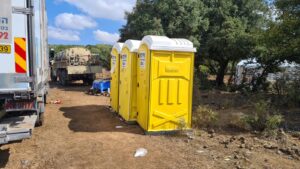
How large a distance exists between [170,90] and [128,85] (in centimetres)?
158

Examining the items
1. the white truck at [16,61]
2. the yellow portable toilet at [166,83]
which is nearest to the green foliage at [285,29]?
the yellow portable toilet at [166,83]

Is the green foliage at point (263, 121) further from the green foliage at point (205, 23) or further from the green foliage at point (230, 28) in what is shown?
the green foliage at point (230, 28)

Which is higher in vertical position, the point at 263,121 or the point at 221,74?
the point at 221,74

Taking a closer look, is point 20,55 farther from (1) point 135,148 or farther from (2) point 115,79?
(2) point 115,79

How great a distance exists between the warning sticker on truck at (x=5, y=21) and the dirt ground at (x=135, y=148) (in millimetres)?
2223

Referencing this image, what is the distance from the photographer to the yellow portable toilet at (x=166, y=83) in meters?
7.00

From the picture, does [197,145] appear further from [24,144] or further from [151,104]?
[24,144]

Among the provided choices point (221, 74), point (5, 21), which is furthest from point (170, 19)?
point (5, 21)

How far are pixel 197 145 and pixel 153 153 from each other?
1.05 metres

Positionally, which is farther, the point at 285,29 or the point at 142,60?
the point at 285,29

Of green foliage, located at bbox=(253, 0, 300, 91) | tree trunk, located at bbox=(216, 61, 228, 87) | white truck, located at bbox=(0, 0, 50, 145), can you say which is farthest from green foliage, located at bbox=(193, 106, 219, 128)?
tree trunk, located at bbox=(216, 61, 228, 87)

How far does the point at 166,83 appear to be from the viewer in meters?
7.15

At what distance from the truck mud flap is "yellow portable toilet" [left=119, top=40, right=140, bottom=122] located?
308 centimetres

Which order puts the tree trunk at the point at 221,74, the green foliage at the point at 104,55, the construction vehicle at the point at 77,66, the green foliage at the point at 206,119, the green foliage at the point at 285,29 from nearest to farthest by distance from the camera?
the green foliage at the point at 206,119
the green foliage at the point at 285,29
the construction vehicle at the point at 77,66
the tree trunk at the point at 221,74
the green foliage at the point at 104,55
